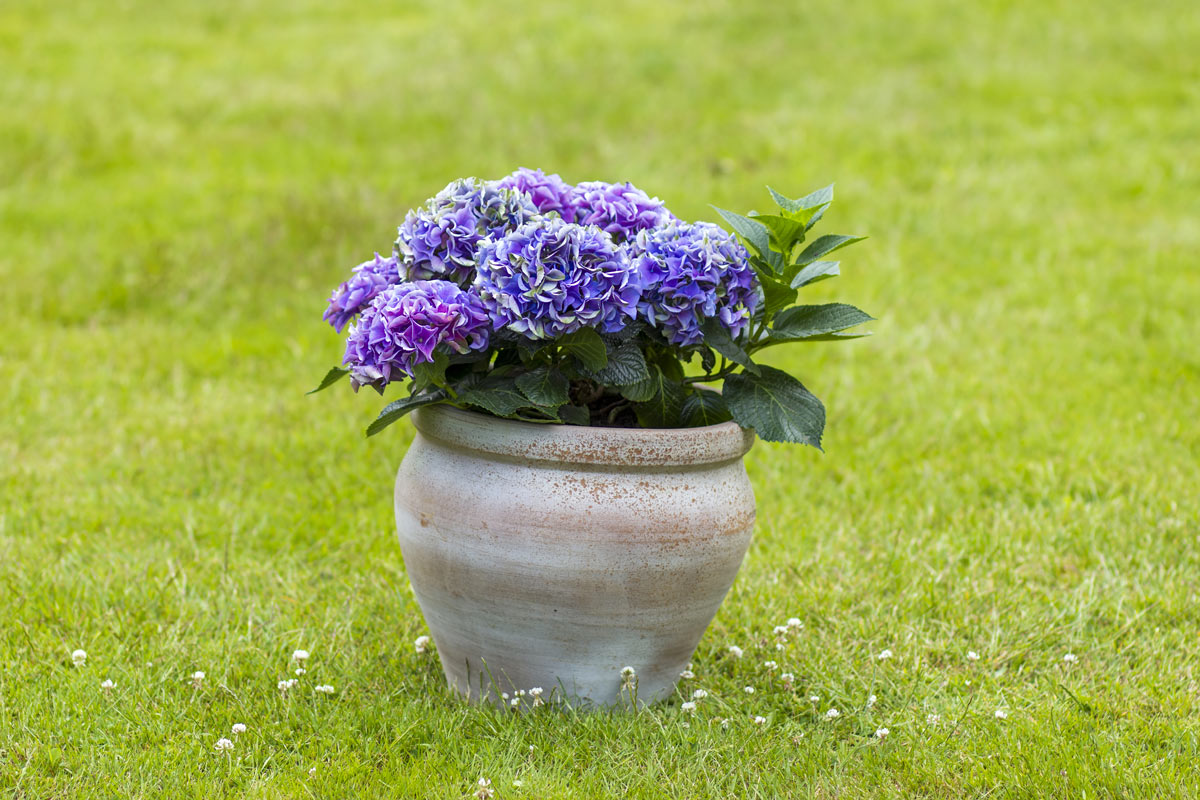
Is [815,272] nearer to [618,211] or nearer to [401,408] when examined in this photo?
[618,211]

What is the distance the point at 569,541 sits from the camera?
98.5 inches

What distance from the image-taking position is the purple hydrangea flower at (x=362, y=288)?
105 inches

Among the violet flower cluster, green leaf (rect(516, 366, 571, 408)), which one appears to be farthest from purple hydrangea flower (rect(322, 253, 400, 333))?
green leaf (rect(516, 366, 571, 408))

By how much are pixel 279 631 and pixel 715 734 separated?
4.12 feet

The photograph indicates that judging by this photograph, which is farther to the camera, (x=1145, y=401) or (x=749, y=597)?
(x=1145, y=401)

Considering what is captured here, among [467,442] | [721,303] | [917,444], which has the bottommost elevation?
[917,444]

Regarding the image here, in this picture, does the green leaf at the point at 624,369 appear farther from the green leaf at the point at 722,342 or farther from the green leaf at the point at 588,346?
the green leaf at the point at 722,342

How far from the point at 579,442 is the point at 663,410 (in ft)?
1.06

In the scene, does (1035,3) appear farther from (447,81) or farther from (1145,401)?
(1145,401)

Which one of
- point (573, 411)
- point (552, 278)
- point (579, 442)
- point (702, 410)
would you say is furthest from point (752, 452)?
point (552, 278)

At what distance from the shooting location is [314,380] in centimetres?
516

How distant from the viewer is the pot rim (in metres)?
2.51

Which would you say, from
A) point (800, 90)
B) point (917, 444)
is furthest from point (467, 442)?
point (800, 90)

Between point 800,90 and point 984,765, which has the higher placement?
point 800,90
